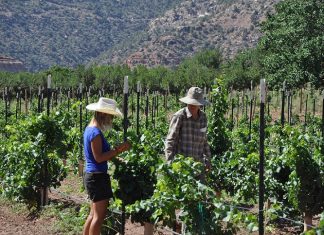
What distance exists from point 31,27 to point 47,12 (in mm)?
13792

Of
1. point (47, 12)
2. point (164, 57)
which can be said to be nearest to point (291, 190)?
point (164, 57)

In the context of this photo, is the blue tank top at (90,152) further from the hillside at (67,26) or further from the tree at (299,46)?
the hillside at (67,26)

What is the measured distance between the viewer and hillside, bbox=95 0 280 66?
399 ft

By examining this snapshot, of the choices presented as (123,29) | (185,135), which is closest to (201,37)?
(123,29)

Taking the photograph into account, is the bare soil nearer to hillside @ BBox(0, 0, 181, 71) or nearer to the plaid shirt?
the plaid shirt

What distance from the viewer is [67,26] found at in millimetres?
168000

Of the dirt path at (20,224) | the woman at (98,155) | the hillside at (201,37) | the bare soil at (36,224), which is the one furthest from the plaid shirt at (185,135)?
the hillside at (201,37)

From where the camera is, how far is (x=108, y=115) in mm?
5516

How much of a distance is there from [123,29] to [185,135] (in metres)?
169

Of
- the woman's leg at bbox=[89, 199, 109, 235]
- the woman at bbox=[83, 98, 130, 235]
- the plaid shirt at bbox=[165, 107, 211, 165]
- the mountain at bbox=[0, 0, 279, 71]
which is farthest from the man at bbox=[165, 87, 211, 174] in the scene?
the mountain at bbox=[0, 0, 279, 71]

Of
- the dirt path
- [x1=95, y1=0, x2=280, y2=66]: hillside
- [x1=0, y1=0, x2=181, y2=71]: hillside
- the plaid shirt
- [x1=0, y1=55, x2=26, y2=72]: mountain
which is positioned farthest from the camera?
[x1=0, y1=0, x2=181, y2=71]: hillside

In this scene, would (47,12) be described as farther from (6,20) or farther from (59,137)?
(59,137)

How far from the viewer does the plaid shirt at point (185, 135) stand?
20.4 ft

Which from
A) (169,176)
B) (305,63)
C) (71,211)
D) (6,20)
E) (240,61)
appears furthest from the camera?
(6,20)
